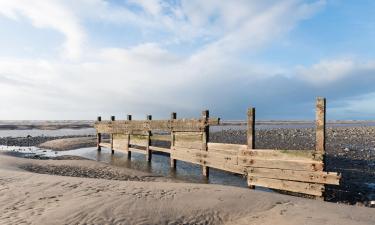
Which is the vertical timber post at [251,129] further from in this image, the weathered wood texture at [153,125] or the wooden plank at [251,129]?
the weathered wood texture at [153,125]

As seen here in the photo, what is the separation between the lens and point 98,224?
23.0ft

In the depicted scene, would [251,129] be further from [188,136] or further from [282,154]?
[188,136]

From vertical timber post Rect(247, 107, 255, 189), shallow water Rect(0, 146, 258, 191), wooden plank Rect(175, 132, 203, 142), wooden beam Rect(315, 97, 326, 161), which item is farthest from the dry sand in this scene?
wooden plank Rect(175, 132, 203, 142)

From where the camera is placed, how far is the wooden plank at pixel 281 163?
408 inches

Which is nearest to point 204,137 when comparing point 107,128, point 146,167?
point 146,167

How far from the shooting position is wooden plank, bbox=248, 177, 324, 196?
404 inches

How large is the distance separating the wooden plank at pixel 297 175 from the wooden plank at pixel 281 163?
0.39 ft

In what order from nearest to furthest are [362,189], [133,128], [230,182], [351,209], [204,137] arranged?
[351,209], [362,189], [230,182], [204,137], [133,128]

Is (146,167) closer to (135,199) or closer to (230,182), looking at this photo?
(230,182)

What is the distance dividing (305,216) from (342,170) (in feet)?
29.6

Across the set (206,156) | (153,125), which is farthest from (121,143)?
(206,156)

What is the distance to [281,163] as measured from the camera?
440 inches

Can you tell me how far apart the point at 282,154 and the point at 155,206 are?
16.1ft

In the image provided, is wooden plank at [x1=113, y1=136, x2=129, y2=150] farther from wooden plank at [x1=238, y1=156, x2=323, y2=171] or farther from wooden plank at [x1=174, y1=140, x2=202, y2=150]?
wooden plank at [x1=238, y1=156, x2=323, y2=171]
